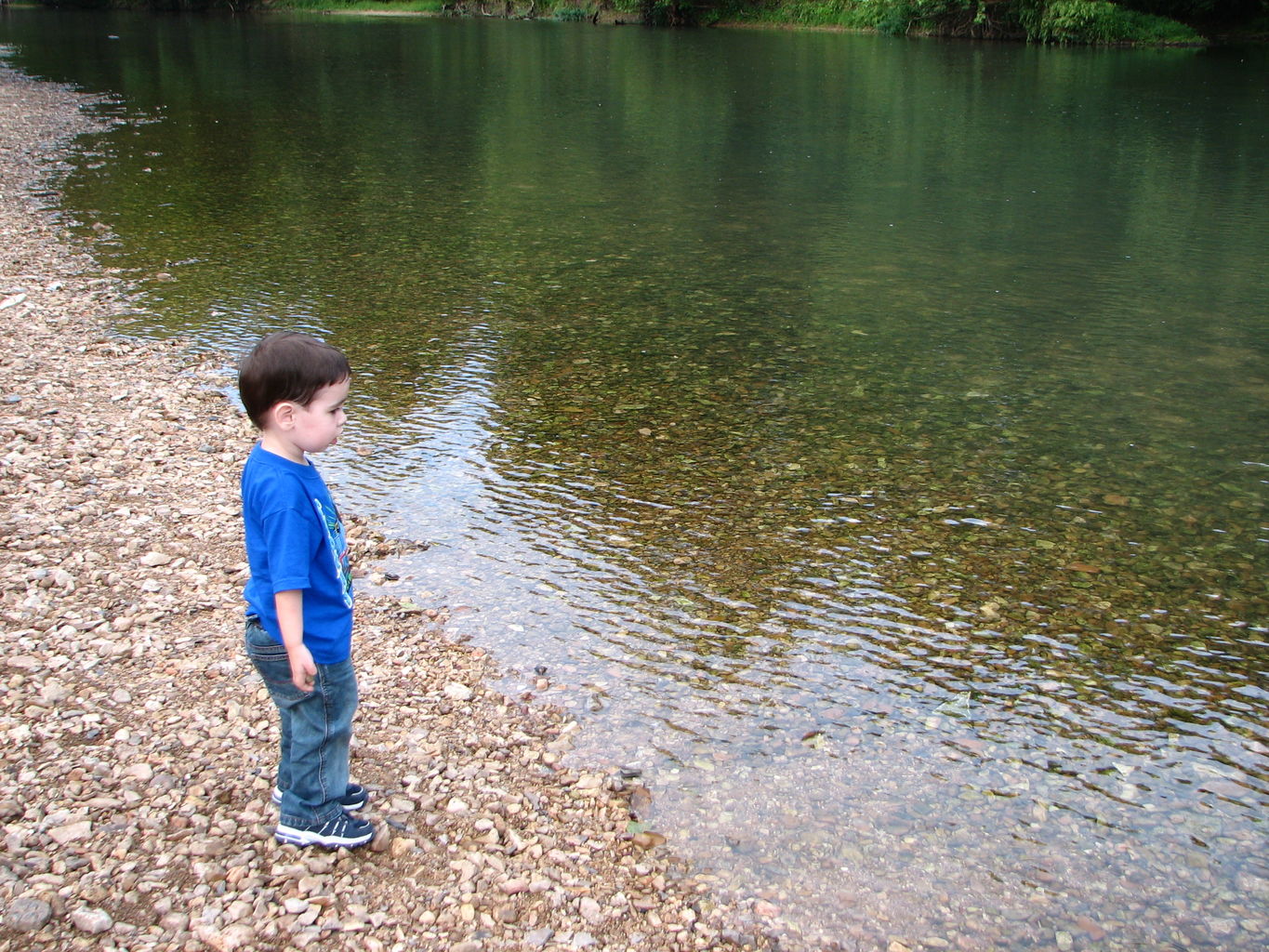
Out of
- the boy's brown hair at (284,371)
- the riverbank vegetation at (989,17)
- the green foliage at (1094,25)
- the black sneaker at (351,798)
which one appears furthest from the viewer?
the riverbank vegetation at (989,17)

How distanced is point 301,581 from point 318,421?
1.48 ft

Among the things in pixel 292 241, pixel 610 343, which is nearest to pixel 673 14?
pixel 292 241

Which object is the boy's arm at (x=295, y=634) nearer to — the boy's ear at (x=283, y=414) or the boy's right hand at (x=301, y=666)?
the boy's right hand at (x=301, y=666)

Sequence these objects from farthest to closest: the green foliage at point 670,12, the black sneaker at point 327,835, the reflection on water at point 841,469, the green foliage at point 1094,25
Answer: the green foliage at point 670,12 → the green foliage at point 1094,25 → the reflection on water at point 841,469 → the black sneaker at point 327,835

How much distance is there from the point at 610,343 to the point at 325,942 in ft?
20.0

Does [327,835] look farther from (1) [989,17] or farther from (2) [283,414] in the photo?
(1) [989,17]

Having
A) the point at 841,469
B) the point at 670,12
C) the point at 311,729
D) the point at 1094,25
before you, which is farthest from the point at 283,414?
the point at 670,12

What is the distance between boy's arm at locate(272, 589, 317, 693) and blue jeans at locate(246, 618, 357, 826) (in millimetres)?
126

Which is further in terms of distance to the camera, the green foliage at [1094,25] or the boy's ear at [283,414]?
the green foliage at [1094,25]

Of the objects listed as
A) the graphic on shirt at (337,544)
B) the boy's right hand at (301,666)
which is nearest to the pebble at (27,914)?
the boy's right hand at (301,666)

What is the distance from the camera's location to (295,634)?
121 inches

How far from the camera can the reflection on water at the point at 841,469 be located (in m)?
3.88

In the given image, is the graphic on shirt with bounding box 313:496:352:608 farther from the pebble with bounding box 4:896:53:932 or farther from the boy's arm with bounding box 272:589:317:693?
the pebble with bounding box 4:896:53:932

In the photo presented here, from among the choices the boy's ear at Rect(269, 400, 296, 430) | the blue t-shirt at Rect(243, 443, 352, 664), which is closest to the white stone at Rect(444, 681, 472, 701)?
the blue t-shirt at Rect(243, 443, 352, 664)
